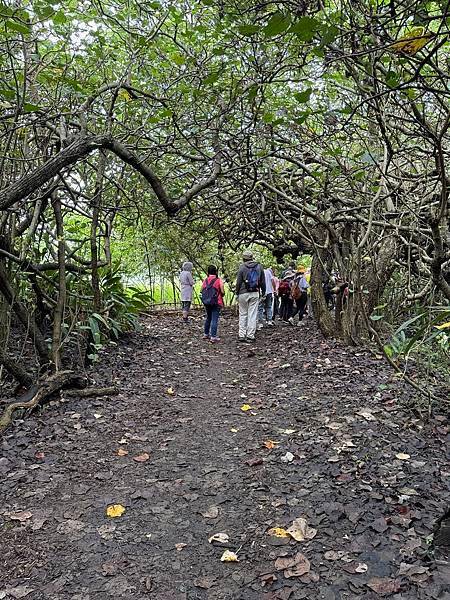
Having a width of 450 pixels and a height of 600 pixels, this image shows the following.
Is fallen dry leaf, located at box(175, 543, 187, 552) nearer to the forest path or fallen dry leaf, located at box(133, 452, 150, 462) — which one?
the forest path

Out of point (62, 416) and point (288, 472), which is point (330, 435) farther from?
point (62, 416)

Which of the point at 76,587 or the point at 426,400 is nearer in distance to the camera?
the point at 76,587

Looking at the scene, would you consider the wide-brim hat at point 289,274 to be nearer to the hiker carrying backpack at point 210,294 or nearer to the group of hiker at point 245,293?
the group of hiker at point 245,293

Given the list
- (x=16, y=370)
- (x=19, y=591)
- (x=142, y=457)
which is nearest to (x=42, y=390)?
(x=16, y=370)

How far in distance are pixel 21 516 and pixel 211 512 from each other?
1.29 metres

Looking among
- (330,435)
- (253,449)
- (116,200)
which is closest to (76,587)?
(253,449)

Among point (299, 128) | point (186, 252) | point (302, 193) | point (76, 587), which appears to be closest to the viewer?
point (76, 587)

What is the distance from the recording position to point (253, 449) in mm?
4355

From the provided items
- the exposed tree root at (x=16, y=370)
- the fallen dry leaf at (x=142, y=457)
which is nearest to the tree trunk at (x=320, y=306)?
the fallen dry leaf at (x=142, y=457)

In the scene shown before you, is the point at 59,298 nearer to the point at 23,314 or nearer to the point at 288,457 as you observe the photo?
the point at 23,314

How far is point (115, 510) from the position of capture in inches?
134

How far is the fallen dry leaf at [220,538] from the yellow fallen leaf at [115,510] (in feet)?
2.31

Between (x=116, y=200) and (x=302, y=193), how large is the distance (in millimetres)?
3186

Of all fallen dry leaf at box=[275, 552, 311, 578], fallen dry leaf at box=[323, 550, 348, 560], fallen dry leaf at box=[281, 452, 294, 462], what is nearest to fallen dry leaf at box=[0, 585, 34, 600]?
fallen dry leaf at box=[275, 552, 311, 578]
